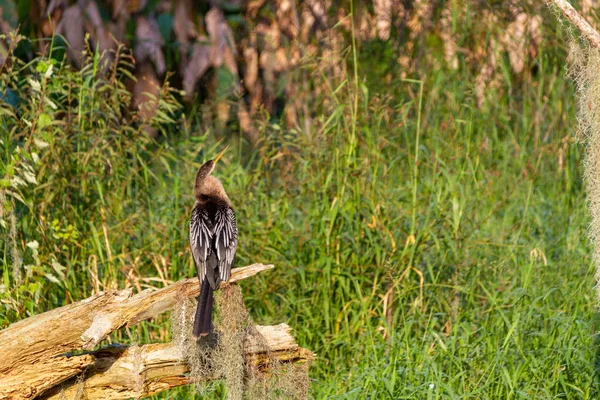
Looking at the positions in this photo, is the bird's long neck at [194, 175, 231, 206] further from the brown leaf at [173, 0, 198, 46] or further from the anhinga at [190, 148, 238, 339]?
the brown leaf at [173, 0, 198, 46]

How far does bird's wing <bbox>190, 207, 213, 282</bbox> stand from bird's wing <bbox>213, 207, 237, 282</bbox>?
4cm

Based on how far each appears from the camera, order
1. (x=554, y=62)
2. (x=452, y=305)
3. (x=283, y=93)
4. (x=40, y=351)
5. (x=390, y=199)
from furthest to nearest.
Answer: (x=283, y=93) → (x=554, y=62) → (x=390, y=199) → (x=452, y=305) → (x=40, y=351)

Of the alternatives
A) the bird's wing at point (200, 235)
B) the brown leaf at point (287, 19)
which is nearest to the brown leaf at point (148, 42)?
the brown leaf at point (287, 19)

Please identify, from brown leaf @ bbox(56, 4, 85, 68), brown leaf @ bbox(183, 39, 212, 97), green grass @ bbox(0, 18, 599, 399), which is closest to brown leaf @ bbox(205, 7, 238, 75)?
brown leaf @ bbox(183, 39, 212, 97)

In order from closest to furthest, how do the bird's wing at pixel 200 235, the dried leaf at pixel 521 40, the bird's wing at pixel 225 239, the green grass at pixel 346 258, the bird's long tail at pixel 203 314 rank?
1. the bird's long tail at pixel 203 314
2. the bird's wing at pixel 225 239
3. the bird's wing at pixel 200 235
4. the green grass at pixel 346 258
5. the dried leaf at pixel 521 40

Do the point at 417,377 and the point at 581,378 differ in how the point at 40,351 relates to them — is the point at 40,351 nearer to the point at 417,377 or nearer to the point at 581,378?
the point at 417,377

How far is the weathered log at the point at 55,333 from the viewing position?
128 inches

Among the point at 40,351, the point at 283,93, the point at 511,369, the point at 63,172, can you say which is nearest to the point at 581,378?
the point at 511,369

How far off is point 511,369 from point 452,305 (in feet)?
2.00

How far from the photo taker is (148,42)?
6.79 meters

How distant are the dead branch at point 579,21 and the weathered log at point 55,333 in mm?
1724

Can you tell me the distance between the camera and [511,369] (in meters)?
4.17

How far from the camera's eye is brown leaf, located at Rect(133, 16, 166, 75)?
675 centimetres

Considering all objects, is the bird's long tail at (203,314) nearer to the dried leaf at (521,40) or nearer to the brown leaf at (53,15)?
the brown leaf at (53,15)
